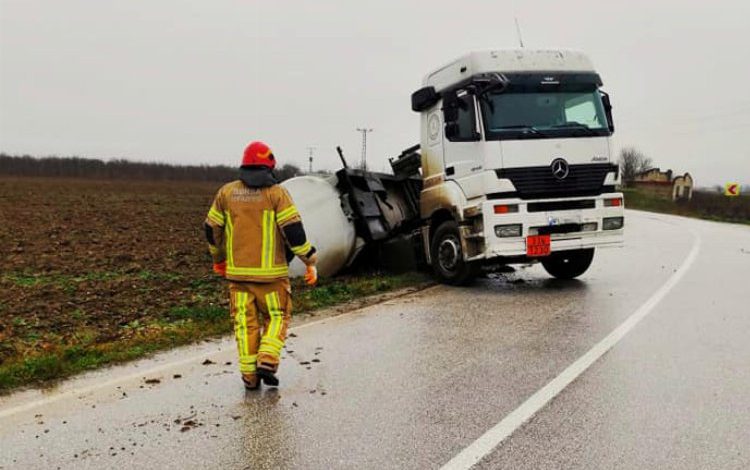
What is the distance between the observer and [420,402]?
13.8 ft

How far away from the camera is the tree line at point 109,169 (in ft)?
325

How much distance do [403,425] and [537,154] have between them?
5.48 meters

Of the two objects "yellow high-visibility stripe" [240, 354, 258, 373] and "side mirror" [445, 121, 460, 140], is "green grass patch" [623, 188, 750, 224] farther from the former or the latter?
"yellow high-visibility stripe" [240, 354, 258, 373]

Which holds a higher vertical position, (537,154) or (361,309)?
(537,154)

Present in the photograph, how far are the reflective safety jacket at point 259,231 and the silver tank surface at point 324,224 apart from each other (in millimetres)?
4906

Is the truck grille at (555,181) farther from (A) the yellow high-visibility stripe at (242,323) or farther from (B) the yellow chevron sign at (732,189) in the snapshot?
(B) the yellow chevron sign at (732,189)

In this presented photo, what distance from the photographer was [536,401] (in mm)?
4164

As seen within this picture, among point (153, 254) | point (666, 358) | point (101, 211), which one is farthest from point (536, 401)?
point (101, 211)

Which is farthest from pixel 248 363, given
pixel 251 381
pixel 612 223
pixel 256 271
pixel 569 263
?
pixel 569 263

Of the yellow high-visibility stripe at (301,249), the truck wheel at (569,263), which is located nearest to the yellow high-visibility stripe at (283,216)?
the yellow high-visibility stripe at (301,249)

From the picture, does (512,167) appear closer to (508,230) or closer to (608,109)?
(508,230)

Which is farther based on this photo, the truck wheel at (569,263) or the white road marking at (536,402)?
the truck wheel at (569,263)

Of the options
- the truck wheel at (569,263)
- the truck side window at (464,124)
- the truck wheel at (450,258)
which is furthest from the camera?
the truck wheel at (569,263)

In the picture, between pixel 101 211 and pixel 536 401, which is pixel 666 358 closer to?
pixel 536 401
